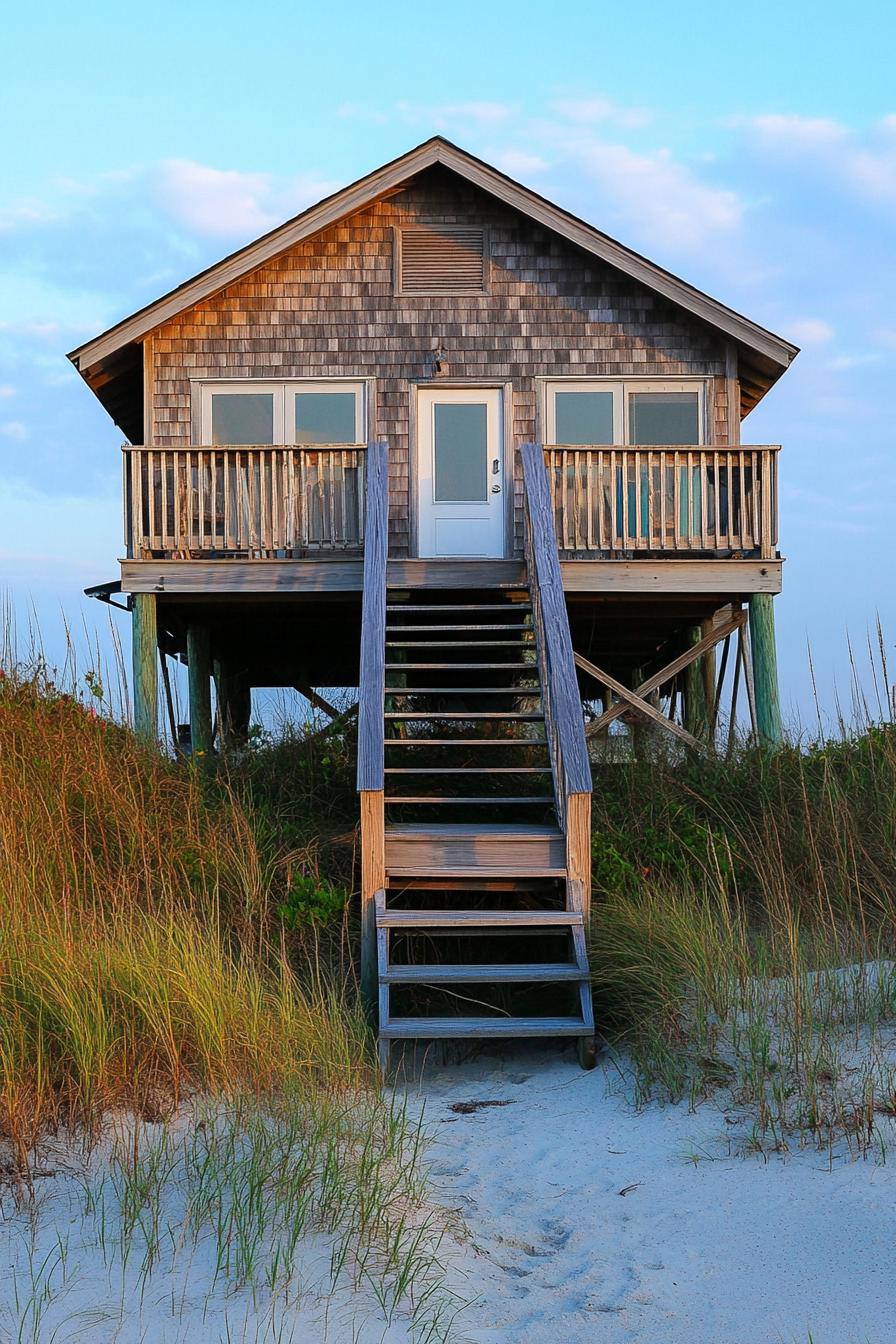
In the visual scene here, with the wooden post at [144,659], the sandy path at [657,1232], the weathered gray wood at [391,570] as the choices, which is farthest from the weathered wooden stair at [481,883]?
the wooden post at [144,659]

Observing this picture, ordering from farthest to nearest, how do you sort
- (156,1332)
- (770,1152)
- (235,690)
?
1. (235,690)
2. (770,1152)
3. (156,1332)

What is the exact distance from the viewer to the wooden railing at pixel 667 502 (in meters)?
11.6

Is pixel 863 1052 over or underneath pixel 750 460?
underneath

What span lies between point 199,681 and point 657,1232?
10455 mm

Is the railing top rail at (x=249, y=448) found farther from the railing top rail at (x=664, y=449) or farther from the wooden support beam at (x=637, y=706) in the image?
the wooden support beam at (x=637, y=706)

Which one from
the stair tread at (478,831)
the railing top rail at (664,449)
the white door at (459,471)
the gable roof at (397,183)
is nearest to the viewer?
Answer: the stair tread at (478,831)

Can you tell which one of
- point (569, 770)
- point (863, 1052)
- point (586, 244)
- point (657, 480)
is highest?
point (586, 244)

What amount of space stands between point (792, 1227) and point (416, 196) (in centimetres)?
1156

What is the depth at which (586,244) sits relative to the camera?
12.6 meters

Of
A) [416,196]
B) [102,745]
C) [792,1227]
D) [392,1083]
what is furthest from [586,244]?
[792,1227]

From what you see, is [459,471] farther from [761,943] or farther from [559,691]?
[761,943]

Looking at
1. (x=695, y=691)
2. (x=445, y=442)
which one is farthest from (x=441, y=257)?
(x=695, y=691)

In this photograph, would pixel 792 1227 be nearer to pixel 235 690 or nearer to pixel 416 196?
pixel 416 196

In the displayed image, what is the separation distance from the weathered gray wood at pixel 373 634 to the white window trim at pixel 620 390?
3127 millimetres
